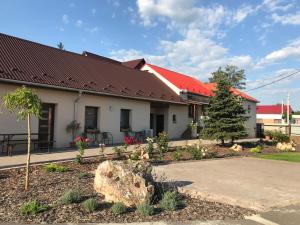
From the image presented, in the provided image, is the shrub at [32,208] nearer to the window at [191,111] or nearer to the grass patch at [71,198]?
the grass patch at [71,198]

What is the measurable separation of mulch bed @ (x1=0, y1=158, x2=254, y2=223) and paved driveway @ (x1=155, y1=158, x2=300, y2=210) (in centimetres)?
62

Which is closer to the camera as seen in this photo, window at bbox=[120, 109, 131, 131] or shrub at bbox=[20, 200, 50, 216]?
shrub at bbox=[20, 200, 50, 216]

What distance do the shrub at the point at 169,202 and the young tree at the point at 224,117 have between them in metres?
14.8

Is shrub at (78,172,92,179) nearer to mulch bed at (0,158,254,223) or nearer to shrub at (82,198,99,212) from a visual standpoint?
mulch bed at (0,158,254,223)

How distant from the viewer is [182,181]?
9828 mm

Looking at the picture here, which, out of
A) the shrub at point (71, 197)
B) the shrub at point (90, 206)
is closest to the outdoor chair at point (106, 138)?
the shrub at point (71, 197)

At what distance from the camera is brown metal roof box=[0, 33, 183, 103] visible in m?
16.5

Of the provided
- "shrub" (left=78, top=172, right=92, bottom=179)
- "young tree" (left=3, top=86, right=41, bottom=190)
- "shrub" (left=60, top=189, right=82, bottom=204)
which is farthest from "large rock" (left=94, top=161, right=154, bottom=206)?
"shrub" (left=78, top=172, right=92, bottom=179)

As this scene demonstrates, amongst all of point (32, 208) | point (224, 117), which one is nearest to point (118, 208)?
point (32, 208)

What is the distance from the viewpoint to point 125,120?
22938 mm

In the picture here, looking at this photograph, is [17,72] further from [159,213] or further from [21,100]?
[159,213]

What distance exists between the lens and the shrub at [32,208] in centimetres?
609

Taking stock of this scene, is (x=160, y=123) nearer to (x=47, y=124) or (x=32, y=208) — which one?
(x=47, y=124)

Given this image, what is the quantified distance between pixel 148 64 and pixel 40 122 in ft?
57.0
